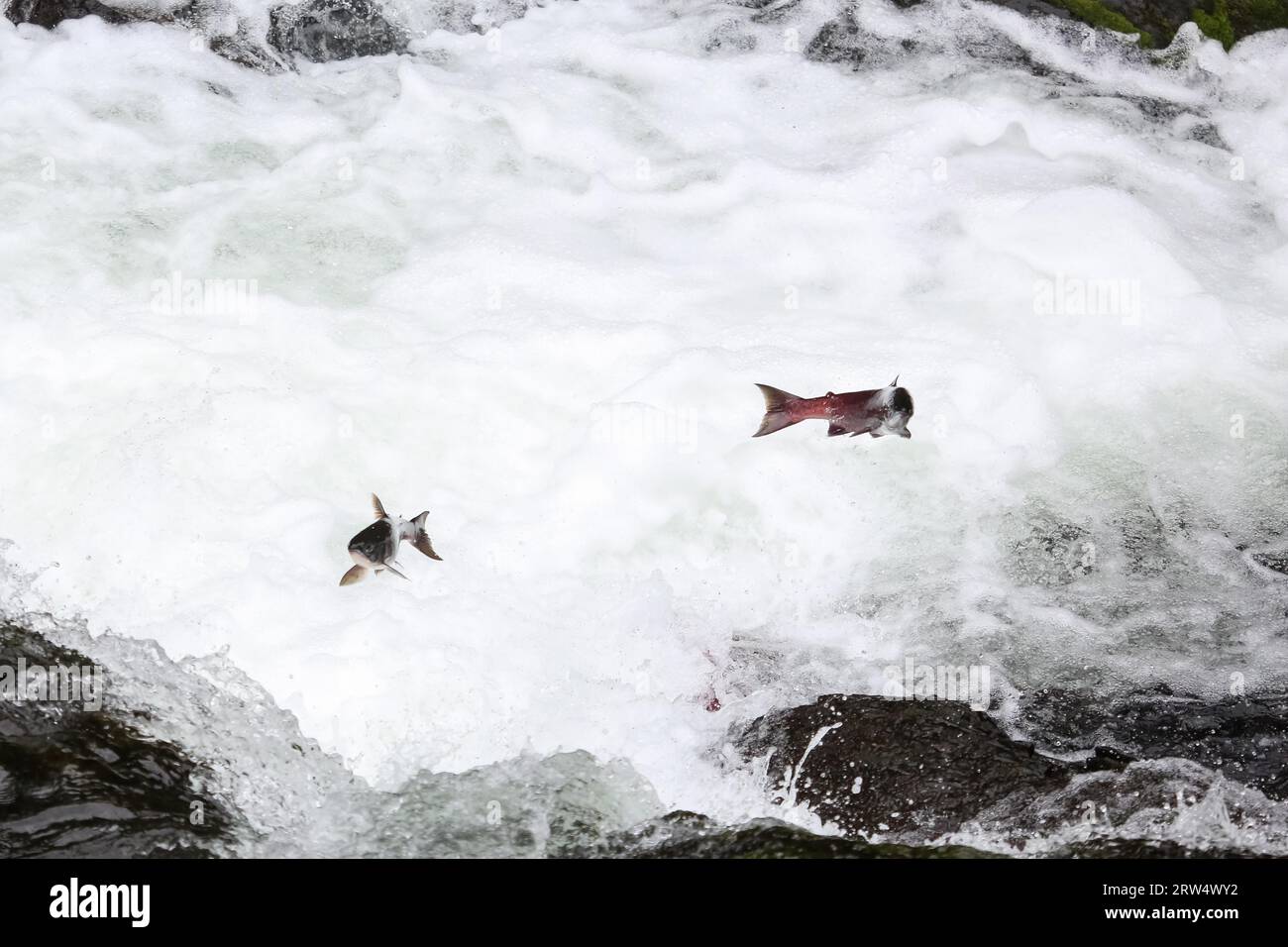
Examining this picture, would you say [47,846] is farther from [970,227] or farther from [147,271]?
[970,227]

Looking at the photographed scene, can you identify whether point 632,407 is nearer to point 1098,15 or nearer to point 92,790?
point 92,790

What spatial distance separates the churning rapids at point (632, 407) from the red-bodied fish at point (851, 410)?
2.21ft

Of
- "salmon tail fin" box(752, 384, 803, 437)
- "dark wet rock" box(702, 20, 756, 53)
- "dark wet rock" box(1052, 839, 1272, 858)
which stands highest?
"dark wet rock" box(702, 20, 756, 53)

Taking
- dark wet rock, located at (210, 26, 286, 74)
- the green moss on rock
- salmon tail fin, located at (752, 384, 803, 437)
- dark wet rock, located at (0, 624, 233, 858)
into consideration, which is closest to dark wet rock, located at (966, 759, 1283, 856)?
salmon tail fin, located at (752, 384, 803, 437)

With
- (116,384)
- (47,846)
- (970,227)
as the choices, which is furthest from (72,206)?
(970,227)

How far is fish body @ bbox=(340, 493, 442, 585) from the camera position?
4.56 metres

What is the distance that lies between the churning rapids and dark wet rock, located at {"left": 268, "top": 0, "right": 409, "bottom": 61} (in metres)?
0.27

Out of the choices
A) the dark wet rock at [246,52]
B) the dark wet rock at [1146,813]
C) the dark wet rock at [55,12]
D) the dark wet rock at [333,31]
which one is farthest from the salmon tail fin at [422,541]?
the dark wet rock at [55,12]

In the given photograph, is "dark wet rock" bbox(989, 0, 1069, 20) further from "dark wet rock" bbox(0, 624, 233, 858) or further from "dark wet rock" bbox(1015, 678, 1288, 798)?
"dark wet rock" bbox(0, 624, 233, 858)

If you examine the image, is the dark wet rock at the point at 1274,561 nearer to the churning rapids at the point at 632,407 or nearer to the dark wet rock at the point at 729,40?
the churning rapids at the point at 632,407

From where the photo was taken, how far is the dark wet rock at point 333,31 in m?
7.69

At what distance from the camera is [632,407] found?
5508 mm
